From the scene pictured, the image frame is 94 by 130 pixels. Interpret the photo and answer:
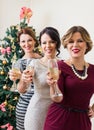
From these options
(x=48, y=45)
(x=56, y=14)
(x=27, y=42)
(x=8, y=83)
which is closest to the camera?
(x=48, y=45)

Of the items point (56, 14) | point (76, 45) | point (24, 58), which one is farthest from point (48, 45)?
point (56, 14)

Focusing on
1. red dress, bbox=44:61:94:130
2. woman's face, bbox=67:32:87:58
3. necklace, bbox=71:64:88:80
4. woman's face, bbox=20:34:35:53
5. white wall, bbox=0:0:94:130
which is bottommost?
red dress, bbox=44:61:94:130

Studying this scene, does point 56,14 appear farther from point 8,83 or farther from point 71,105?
point 71,105

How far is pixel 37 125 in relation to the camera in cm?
201

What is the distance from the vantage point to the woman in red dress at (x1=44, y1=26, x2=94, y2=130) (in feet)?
5.49

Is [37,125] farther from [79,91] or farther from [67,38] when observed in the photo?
[67,38]

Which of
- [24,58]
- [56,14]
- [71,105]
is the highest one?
[56,14]

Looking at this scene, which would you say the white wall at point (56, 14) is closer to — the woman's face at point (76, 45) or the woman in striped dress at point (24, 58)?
the woman in striped dress at point (24, 58)

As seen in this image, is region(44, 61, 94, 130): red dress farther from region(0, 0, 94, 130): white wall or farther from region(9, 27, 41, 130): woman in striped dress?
region(0, 0, 94, 130): white wall

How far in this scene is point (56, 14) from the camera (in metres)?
3.47

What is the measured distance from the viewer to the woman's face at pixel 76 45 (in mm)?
1756

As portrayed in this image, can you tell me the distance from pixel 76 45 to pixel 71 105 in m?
0.39

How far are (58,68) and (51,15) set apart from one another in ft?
6.39

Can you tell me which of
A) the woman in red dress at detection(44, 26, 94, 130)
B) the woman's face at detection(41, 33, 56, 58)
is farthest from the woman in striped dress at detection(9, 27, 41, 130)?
the woman in red dress at detection(44, 26, 94, 130)
